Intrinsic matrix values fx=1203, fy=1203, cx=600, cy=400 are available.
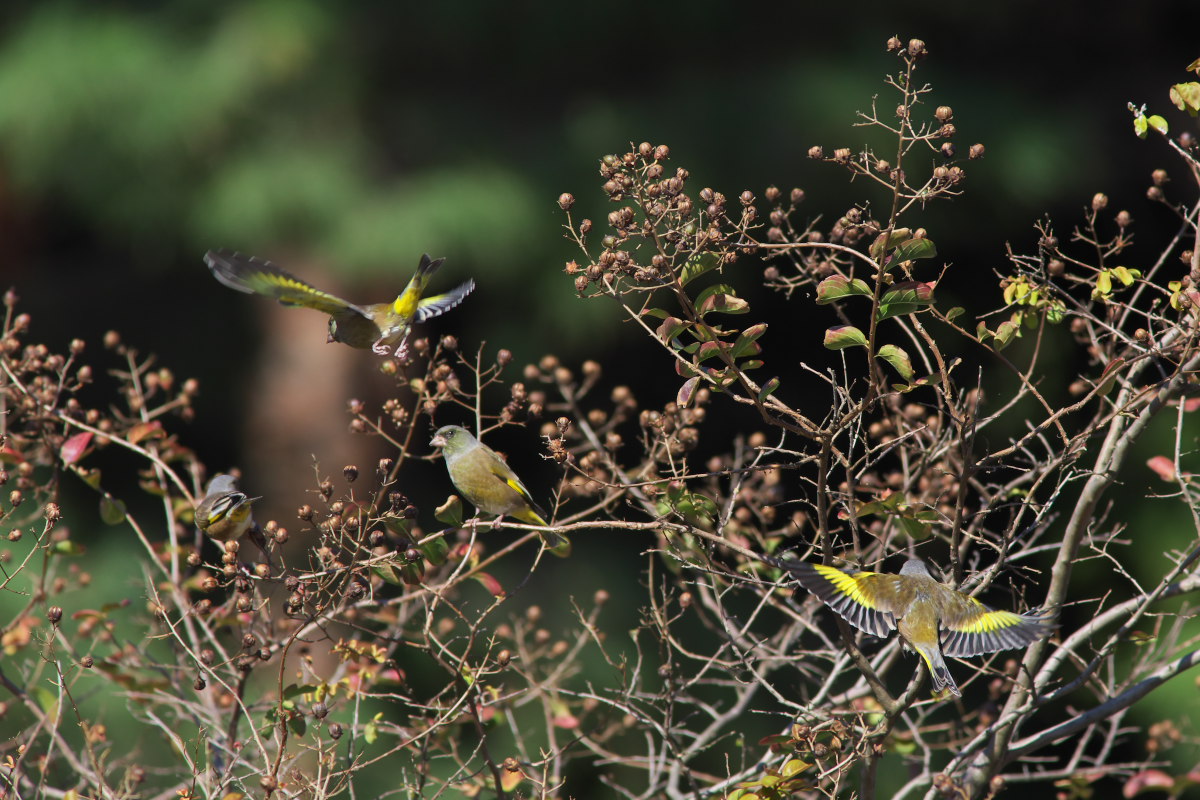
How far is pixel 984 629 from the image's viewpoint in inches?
65.1

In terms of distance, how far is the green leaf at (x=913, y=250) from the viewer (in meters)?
1.33

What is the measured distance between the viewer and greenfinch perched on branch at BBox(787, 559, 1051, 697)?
1541mm

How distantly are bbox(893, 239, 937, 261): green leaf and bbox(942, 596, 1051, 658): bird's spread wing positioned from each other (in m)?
0.51

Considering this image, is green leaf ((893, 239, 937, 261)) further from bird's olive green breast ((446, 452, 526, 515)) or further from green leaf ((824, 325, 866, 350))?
bird's olive green breast ((446, 452, 526, 515))

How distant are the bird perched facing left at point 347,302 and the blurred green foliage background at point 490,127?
2526 millimetres

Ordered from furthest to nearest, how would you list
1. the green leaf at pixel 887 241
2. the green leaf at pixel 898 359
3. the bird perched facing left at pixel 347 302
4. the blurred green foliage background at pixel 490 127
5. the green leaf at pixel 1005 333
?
the blurred green foliage background at pixel 490 127 → the bird perched facing left at pixel 347 302 → the green leaf at pixel 1005 333 → the green leaf at pixel 898 359 → the green leaf at pixel 887 241

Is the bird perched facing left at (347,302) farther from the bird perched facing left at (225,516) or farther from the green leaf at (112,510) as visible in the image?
the green leaf at (112,510)

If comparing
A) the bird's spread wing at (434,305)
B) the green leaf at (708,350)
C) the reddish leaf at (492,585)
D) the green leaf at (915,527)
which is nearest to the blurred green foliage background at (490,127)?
the bird's spread wing at (434,305)

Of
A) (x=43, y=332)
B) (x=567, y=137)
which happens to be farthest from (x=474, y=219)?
(x=43, y=332)

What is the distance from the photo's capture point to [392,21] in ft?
16.7

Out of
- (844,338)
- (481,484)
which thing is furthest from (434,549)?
(844,338)

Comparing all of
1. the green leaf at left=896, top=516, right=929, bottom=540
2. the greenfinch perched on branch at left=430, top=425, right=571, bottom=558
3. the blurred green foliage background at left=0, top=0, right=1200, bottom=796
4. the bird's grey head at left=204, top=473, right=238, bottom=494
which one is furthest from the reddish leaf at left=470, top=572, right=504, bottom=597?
the blurred green foliage background at left=0, top=0, right=1200, bottom=796

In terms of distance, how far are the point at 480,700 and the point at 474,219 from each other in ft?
10.4

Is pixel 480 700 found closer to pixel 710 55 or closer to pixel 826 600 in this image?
pixel 826 600
